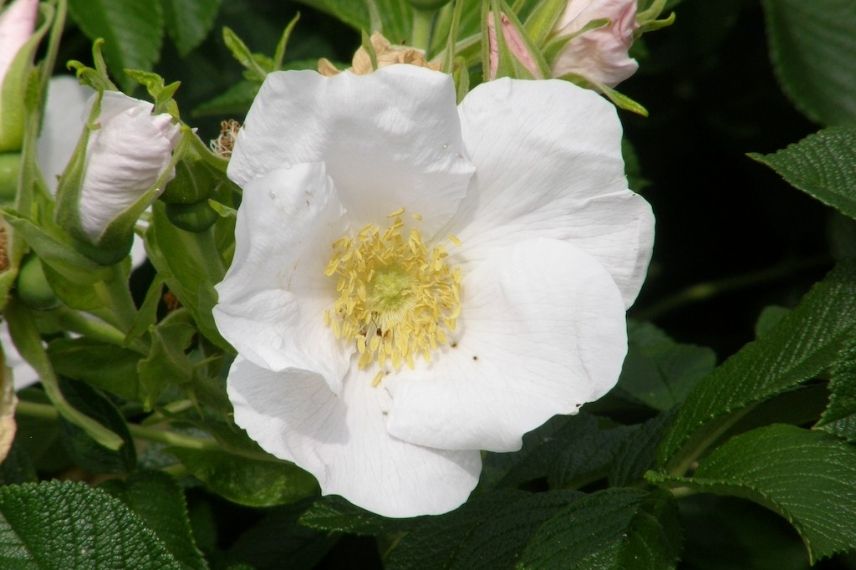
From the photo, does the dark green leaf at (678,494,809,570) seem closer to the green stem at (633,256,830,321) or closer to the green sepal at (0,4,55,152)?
the green stem at (633,256,830,321)

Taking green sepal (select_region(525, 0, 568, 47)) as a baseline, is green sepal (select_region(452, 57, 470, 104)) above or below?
below

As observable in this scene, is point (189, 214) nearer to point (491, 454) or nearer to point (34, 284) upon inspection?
point (34, 284)

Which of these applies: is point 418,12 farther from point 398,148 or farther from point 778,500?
point 778,500

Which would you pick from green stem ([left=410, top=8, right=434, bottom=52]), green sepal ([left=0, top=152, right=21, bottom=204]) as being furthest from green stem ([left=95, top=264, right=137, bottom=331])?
green stem ([left=410, top=8, right=434, bottom=52])

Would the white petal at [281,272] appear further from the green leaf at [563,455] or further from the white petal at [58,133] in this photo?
the white petal at [58,133]

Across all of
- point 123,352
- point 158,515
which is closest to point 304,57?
point 123,352

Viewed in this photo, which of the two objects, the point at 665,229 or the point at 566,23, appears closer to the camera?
the point at 566,23
